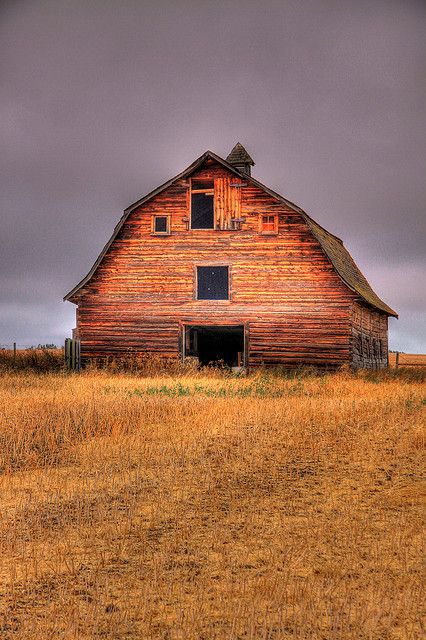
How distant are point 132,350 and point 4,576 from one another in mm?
20845

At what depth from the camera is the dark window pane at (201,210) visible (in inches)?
1016

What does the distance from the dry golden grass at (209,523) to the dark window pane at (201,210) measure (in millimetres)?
14525

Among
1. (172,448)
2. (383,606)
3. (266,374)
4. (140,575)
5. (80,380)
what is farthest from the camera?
(266,374)

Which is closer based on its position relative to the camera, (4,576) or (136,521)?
(4,576)

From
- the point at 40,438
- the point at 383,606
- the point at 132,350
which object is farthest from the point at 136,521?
the point at 132,350

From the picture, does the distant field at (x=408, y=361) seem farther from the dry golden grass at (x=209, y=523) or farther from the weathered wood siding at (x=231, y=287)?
the dry golden grass at (x=209, y=523)

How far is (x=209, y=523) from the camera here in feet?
19.7

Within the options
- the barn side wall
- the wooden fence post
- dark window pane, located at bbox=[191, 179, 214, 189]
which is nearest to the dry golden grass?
the wooden fence post

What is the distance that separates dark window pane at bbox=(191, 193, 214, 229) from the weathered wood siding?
1.45ft

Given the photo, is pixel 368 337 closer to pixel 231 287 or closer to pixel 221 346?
pixel 231 287

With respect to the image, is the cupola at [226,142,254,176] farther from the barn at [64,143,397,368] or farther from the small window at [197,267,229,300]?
the small window at [197,267,229,300]

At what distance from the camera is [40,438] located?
10109 millimetres

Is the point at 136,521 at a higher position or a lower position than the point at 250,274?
lower

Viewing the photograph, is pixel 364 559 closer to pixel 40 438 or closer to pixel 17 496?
pixel 17 496
